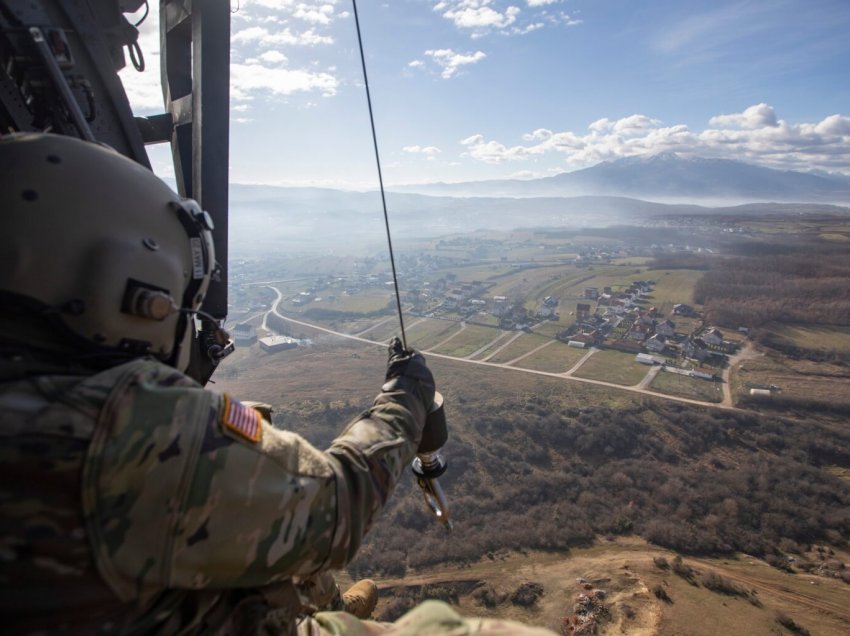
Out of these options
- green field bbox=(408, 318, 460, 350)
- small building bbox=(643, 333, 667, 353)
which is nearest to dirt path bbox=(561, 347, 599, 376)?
small building bbox=(643, 333, 667, 353)

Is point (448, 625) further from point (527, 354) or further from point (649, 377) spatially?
point (527, 354)

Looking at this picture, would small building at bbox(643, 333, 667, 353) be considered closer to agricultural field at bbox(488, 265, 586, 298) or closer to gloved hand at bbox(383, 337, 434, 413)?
agricultural field at bbox(488, 265, 586, 298)

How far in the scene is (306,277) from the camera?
67812 mm

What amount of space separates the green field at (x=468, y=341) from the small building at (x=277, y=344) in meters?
12.0

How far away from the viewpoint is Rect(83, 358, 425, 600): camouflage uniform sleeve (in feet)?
3.25

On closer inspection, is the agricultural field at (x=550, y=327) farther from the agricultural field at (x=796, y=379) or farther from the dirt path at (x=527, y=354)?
the agricultural field at (x=796, y=379)

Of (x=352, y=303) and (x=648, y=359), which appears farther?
(x=352, y=303)

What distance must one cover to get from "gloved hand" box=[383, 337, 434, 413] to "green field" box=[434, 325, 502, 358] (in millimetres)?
28956

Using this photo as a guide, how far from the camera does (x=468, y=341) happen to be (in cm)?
3394

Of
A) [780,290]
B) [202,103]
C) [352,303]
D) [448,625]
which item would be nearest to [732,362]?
[780,290]

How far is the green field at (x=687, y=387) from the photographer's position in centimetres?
2403

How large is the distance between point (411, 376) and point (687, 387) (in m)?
27.4

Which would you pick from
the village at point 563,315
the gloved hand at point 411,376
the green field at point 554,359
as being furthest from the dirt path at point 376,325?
the gloved hand at point 411,376

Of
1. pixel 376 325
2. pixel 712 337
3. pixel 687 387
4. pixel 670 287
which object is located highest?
pixel 670 287
